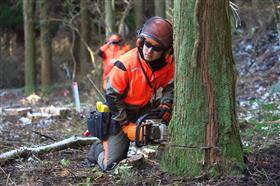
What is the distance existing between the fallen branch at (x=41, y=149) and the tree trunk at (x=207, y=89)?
84.1 inches

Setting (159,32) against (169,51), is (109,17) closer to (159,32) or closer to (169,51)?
(169,51)

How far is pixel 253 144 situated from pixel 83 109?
214 inches

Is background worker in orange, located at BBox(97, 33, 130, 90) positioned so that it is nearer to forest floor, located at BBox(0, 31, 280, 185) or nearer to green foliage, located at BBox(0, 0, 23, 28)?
forest floor, located at BBox(0, 31, 280, 185)

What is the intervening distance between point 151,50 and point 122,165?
108cm

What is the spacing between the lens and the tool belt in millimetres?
5062

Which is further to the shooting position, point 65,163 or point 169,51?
point 65,163

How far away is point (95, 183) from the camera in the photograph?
4.32 meters

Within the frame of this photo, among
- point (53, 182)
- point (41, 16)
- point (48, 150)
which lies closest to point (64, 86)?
point (41, 16)

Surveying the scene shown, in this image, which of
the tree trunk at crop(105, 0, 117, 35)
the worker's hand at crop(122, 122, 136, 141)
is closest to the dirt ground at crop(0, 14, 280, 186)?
the worker's hand at crop(122, 122, 136, 141)

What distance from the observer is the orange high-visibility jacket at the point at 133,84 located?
15.5 feet

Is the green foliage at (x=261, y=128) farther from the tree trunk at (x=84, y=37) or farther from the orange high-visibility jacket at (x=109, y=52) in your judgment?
the tree trunk at (x=84, y=37)

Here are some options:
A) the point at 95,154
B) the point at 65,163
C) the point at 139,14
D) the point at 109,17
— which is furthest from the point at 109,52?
the point at 139,14

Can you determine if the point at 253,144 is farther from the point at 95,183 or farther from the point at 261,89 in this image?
the point at 261,89

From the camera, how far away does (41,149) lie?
575cm
